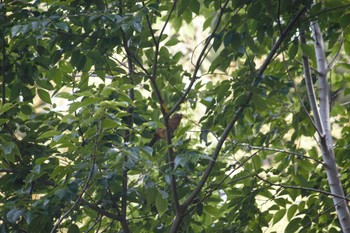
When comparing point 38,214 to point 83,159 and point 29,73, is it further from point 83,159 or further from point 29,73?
point 29,73

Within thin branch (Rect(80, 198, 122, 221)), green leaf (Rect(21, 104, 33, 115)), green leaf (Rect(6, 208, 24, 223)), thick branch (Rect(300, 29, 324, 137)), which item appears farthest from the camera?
thick branch (Rect(300, 29, 324, 137))

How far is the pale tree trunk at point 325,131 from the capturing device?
200 centimetres

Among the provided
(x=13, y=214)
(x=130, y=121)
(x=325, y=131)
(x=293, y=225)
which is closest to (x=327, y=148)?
(x=325, y=131)

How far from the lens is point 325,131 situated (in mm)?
2150

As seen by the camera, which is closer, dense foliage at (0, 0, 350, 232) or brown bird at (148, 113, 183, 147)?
dense foliage at (0, 0, 350, 232)

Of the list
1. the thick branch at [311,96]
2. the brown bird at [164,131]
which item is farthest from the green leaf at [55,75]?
the thick branch at [311,96]

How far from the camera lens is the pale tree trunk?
200cm

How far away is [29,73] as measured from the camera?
6.17 ft

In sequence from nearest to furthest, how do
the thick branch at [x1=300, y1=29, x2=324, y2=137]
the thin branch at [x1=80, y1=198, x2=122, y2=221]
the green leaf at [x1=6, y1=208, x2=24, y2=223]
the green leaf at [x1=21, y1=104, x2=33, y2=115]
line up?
the green leaf at [x1=6, y1=208, x2=24, y2=223] < the thin branch at [x1=80, y1=198, x2=122, y2=221] < the green leaf at [x1=21, y1=104, x2=33, y2=115] < the thick branch at [x1=300, y1=29, x2=324, y2=137]

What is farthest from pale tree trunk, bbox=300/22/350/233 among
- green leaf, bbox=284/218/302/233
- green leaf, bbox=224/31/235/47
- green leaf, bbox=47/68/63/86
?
green leaf, bbox=47/68/63/86

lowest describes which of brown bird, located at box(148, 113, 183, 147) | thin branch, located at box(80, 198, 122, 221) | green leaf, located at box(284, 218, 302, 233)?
thin branch, located at box(80, 198, 122, 221)

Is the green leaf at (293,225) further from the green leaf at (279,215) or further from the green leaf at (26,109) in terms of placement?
the green leaf at (26,109)

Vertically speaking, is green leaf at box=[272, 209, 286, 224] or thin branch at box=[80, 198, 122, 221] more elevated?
green leaf at box=[272, 209, 286, 224]

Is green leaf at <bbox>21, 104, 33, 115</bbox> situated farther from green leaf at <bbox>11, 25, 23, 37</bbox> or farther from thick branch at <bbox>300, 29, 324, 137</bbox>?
thick branch at <bbox>300, 29, 324, 137</bbox>
